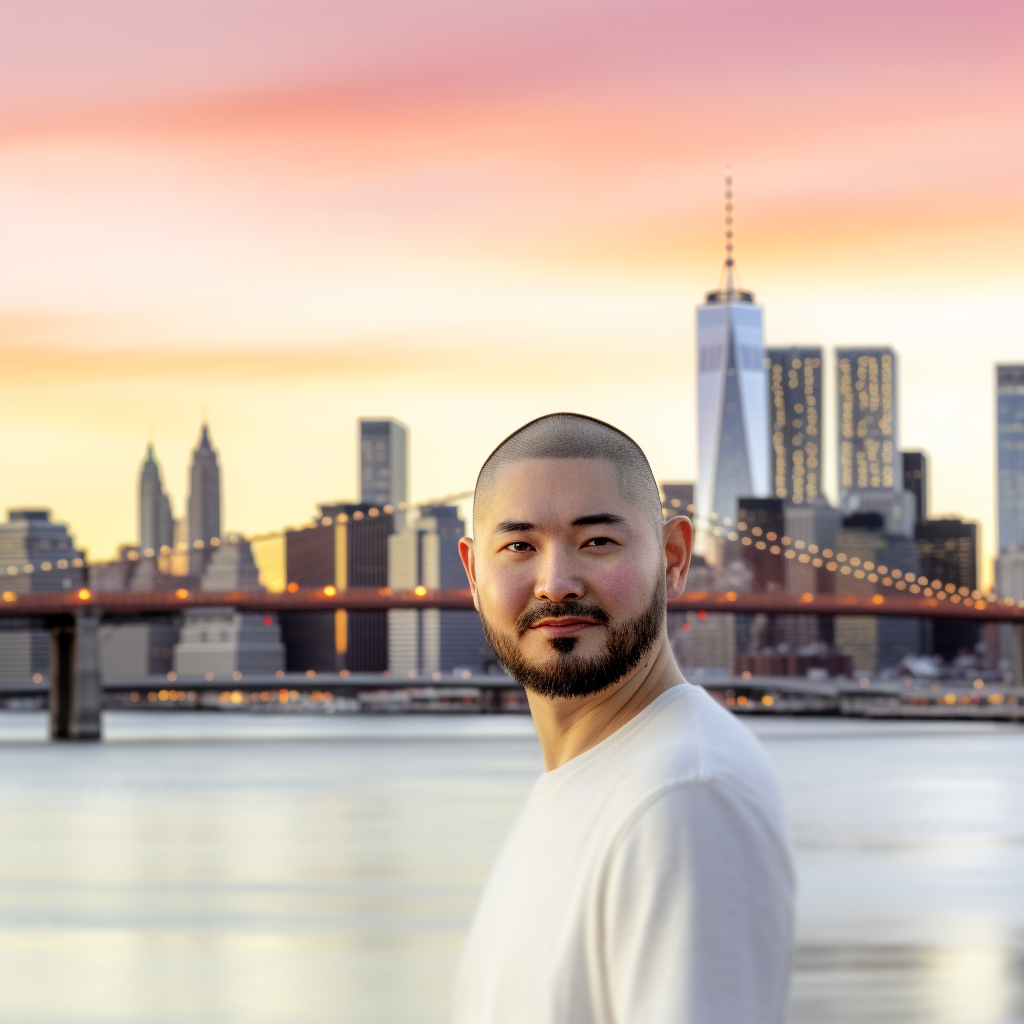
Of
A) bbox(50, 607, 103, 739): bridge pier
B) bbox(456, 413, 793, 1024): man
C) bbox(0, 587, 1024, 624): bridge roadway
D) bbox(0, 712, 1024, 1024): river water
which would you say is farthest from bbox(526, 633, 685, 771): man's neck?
bbox(50, 607, 103, 739): bridge pier

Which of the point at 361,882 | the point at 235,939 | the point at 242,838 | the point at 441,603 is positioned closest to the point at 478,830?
the point at 242,838

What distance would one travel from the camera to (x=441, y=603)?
66500mm

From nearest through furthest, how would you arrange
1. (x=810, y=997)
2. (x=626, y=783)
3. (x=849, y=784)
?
(x=626, y=783) < (x=810, y=997) < (x=849, y=784)

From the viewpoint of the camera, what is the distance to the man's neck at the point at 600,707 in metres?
2.03

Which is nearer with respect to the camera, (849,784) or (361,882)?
(361,882)

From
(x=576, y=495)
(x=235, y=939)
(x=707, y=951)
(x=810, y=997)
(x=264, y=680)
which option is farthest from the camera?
(x=264, y=680)

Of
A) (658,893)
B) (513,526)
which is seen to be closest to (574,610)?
(513,526)

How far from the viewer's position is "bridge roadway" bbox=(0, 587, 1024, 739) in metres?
67.6

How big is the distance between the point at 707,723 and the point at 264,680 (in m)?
133

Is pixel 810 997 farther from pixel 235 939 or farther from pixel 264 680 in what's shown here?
pixel 264 680

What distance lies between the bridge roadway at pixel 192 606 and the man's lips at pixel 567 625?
6314 centimetres

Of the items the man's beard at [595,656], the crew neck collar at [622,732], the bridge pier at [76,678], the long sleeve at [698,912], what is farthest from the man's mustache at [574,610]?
the bridge pier at [76,678]

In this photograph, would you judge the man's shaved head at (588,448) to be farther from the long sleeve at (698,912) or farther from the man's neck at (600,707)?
the long sleeve at (698,912)

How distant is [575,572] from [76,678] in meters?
76.7
